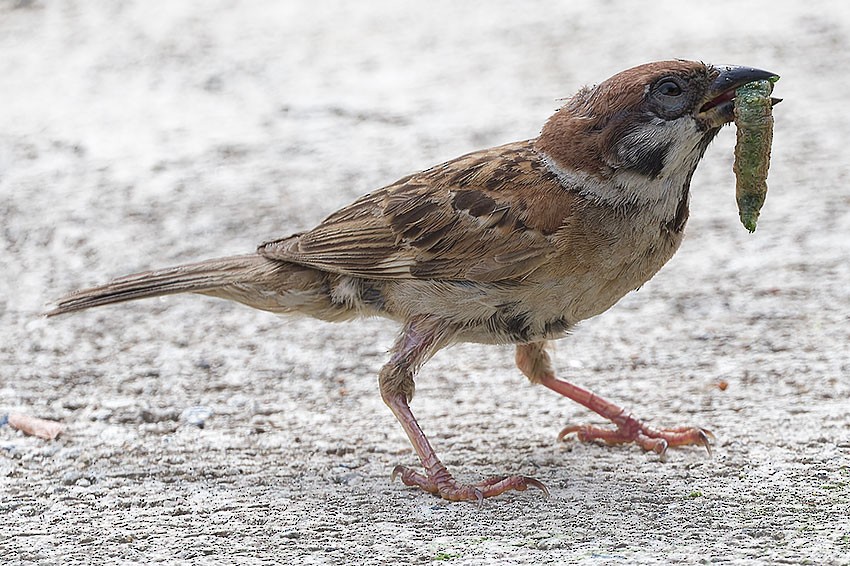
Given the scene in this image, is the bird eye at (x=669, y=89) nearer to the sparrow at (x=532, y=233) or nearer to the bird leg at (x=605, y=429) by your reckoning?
the sparrow at (x=532, y=233)

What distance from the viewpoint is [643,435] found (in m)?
5.22

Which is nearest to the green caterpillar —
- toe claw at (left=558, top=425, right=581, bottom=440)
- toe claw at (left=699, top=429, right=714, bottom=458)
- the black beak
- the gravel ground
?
the black beak

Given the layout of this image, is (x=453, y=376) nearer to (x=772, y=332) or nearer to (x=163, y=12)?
(x=772, y=332)

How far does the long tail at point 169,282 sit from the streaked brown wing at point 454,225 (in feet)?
0.79

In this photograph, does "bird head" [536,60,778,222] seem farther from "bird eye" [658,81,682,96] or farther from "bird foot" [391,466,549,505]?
"bird foot" [391,466,549,505]

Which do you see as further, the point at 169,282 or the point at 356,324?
the point at 356,324

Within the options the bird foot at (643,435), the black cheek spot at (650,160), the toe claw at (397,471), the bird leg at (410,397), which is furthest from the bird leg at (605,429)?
the black cheek spot at (650,160)

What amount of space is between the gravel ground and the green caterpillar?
1105 millimetres

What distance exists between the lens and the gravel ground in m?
4.39

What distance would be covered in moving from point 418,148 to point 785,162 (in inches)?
101

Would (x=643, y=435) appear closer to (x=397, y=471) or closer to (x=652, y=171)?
(x=397, y=471)

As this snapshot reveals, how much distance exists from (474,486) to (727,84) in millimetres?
1797

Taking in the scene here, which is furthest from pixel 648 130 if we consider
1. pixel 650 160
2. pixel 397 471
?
pixel 397 471

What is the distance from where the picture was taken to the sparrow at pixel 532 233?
4.51 m
